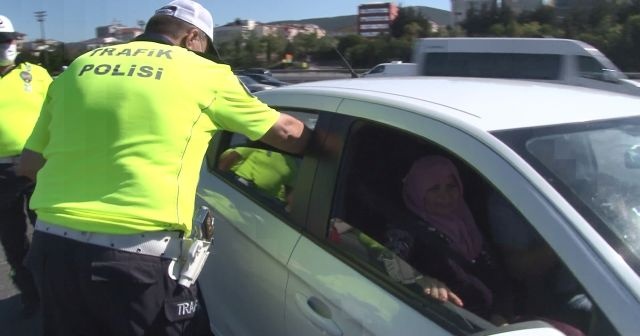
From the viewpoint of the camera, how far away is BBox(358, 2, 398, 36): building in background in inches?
2023

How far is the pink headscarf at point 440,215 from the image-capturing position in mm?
2078

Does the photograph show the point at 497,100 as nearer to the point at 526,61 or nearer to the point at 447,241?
the point at 447,241

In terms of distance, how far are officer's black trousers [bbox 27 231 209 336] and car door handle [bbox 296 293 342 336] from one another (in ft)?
1.23

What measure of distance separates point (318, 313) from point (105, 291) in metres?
0.68

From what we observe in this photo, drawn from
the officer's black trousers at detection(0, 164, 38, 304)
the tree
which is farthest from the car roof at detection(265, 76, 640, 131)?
the tree

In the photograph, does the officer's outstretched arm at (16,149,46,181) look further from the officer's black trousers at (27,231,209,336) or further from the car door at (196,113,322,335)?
the car door at (196,113,322,335)

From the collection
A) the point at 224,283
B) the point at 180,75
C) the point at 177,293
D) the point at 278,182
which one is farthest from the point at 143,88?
the point at 224,283

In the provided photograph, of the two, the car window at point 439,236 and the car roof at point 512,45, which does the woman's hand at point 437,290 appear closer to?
the car window at point 439,236

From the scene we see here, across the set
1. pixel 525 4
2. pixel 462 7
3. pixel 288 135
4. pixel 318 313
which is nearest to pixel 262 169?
pixel 288 135

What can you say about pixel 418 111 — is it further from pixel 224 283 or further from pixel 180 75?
pixel 224 283

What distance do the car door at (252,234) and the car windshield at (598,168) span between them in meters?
0.87

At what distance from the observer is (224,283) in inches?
104

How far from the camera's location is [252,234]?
246cm

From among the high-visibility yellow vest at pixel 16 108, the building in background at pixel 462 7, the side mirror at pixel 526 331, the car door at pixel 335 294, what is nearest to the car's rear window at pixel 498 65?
the car door at pixel 335 294
